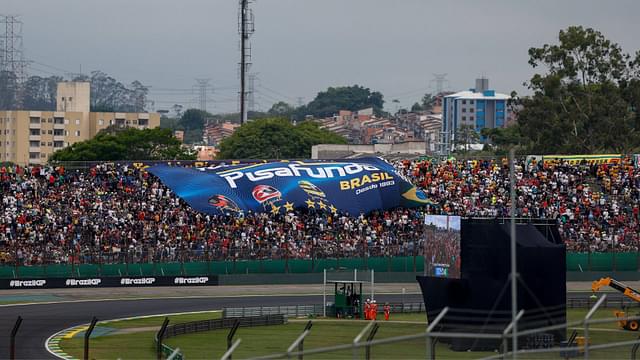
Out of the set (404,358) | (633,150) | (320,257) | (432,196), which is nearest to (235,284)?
(320,257)

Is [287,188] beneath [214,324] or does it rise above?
above

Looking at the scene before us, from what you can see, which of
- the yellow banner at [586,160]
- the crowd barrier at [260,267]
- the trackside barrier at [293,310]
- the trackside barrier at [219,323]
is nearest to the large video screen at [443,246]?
the trackside barrier at [219,323]

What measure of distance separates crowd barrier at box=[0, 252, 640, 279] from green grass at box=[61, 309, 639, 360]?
42.8 ft

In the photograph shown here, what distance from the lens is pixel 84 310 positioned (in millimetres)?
54938

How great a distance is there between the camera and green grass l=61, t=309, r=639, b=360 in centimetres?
3791

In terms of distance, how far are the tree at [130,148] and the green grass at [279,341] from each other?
88.0 m

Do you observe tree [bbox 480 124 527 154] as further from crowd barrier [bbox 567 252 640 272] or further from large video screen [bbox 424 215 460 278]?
large video screen [bbox 424 215 460 278]

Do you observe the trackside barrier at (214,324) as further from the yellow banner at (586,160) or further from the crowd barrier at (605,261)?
the yellow banner at (586,160)

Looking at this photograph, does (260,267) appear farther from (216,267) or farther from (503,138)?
(503,138)

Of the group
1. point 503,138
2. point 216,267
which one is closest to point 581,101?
point 503,138

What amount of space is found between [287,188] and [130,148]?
228 feet

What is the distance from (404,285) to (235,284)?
9.55 metres

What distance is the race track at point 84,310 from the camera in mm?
42656

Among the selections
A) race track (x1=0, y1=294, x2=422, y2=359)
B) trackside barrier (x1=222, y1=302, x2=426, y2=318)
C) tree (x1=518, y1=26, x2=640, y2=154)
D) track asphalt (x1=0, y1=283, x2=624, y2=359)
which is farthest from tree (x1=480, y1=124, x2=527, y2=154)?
trackside barrier (x1=222, y1=302, x2=426, y2=318)
